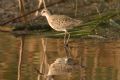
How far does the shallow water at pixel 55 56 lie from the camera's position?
10.1 metres

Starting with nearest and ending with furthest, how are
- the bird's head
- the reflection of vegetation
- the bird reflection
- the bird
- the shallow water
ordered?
the shallow water → the bird reflection → the bird → the reflection of vegetation → the bird's head

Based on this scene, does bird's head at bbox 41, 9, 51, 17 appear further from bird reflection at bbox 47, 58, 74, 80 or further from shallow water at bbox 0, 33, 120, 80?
bird reflection at bbox 47, 58, 74, 80

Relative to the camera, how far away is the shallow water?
1012 centimetres

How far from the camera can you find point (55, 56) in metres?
12.1

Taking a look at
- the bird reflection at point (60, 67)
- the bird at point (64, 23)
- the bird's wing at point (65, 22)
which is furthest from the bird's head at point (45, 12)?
the bird reflection at point (60, 67)

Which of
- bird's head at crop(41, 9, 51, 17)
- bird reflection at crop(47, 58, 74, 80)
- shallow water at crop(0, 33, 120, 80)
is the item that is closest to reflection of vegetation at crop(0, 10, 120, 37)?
shallow water at crop(0, 33, 120, 80)

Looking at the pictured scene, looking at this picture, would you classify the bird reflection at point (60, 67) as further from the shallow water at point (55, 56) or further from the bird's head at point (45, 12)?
the bird's head at point (45, 12)

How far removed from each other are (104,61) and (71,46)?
2.04 m

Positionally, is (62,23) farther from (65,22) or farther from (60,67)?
(60,67)

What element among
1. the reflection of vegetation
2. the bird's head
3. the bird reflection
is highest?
the bird's head

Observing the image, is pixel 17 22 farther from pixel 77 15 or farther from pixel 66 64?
pixel 66 64

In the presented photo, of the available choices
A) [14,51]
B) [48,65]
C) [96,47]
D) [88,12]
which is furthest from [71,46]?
[88,12]

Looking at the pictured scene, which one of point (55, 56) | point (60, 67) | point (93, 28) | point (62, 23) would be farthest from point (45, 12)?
point (60, 67)

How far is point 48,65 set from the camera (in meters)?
11.2
